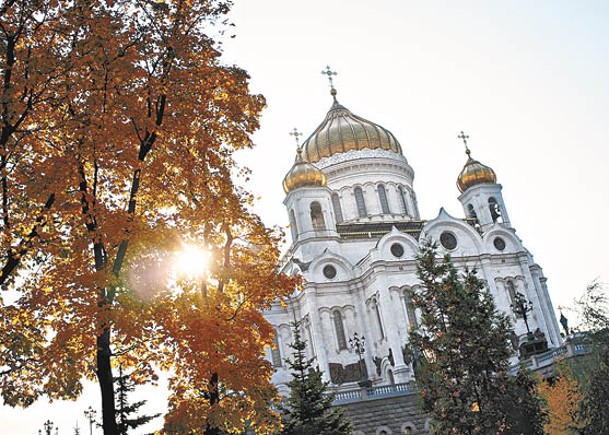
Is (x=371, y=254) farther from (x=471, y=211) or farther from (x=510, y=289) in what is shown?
(x=471, y=211)

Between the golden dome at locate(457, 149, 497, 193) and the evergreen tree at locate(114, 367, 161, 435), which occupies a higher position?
the golden dome at locate(457, 149, 497, 193)

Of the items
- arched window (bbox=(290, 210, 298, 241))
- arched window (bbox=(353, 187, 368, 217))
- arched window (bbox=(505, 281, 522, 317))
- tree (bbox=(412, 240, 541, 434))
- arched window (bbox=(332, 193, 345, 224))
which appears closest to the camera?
tree (bbox=(412, 240, 541, 434))

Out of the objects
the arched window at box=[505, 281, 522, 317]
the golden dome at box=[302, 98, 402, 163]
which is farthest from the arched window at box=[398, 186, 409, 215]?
the arched window at box=[505, 281, 522, 317]

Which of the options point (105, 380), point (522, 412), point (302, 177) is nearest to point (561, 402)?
point (522, 412)

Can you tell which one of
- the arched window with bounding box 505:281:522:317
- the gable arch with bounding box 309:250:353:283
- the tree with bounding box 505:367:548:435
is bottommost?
the tree with bounding box 505:367:548:435

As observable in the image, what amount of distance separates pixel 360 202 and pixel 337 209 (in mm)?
1794

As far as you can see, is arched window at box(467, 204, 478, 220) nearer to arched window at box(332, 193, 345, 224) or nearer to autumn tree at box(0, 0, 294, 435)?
arched window at box(332, 193, 345, 224)

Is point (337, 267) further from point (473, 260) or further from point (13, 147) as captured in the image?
point (13, 147)

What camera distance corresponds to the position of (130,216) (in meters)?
10.1

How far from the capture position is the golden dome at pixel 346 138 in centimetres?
4888

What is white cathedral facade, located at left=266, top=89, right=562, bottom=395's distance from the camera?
38.4 m

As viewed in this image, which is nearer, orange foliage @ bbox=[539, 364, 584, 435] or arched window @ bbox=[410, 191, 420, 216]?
orange foliage @ bbox=[539, 364, 584, 435]

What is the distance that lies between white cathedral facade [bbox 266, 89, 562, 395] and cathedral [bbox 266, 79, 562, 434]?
70 mm

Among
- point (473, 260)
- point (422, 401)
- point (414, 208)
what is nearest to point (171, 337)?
point (422, 401)
